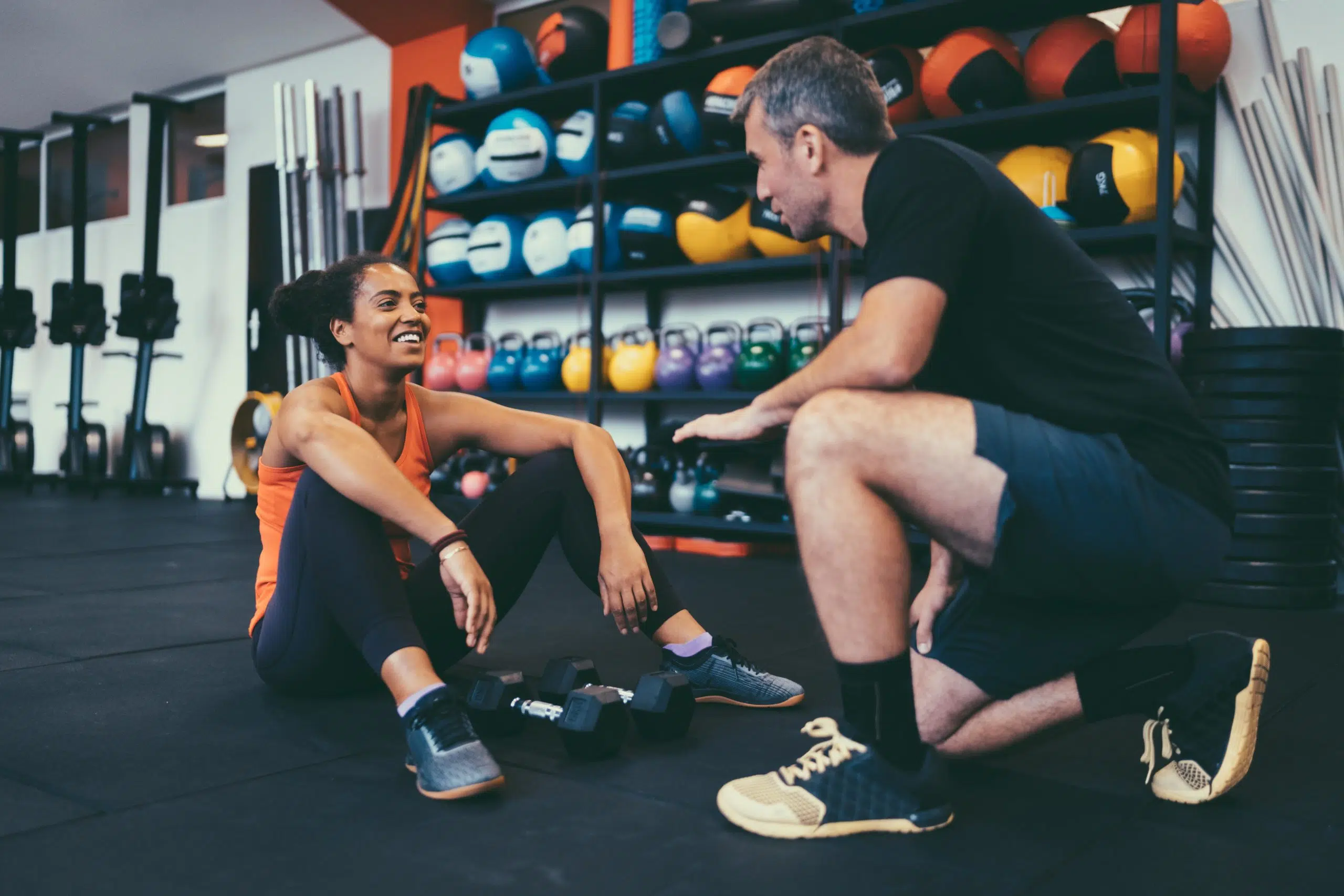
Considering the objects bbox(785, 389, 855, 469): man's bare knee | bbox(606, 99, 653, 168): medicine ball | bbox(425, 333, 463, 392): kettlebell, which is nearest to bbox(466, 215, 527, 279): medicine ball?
bbox(425, 333, 463, 392): kettlebell

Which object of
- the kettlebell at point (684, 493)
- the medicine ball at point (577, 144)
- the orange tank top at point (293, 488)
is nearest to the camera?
the orange tank top at point (293, 488)

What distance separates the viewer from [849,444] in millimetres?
1237

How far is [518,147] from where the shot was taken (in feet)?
15.3

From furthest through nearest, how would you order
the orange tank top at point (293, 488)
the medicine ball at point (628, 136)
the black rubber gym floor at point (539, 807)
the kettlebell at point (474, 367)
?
the kettlebell at point (474, 367), the medicine ball at point (628, 136), the orange tank top at point (293, 488), the black rubber gym floor at point (539, 807)

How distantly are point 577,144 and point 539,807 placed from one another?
363cm

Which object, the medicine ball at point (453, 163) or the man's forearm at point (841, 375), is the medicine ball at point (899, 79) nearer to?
the medicine ball at point (453, 163)

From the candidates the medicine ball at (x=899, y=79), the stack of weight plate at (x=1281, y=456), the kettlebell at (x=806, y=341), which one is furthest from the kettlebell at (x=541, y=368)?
the stack of weight plate at (x=1281, y=456)

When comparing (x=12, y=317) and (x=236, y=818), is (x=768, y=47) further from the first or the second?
(x=12, y=317)

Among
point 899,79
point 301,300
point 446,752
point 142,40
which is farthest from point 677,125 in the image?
point 142,40

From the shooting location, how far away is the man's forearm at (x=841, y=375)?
1.25 meters

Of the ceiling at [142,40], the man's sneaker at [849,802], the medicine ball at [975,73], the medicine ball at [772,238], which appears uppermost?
the ceiling at [142,40]

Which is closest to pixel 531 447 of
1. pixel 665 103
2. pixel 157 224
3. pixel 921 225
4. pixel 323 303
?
pixel 323 303

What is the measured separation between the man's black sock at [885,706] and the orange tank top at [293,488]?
0.85m

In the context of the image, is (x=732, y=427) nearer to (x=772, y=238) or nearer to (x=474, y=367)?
(x=772, y=238)
